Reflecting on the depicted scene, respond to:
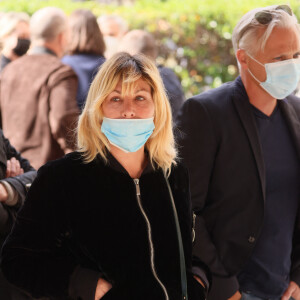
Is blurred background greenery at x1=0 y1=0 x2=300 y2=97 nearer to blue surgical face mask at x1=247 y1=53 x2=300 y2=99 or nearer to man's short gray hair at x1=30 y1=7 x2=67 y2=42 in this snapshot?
man's short gray hair at x1=30 y1=7 x2=67 y2=42

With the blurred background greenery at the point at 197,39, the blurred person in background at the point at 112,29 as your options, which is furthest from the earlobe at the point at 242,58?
the blurred background greenery at the point at 197,39

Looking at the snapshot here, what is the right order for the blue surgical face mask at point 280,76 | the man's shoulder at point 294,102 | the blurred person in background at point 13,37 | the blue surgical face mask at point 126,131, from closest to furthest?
the blue surgical face mask at point 126,131 → the blue surgical face mask at point 280,76 → the man's shoulder at point 294,102 → the blurred person in background at point 13,37

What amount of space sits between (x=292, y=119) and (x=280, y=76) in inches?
10.2

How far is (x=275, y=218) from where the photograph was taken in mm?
3162

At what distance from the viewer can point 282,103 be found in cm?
333

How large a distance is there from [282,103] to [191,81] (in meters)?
4.75

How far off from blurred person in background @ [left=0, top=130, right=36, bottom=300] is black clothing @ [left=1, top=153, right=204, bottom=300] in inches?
12.8

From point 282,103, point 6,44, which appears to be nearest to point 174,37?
point 6,44

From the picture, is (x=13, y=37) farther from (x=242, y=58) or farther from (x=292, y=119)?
(x=292, y=119)

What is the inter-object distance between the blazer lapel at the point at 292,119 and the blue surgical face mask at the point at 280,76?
0.32 ft

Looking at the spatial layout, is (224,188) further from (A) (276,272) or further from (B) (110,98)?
(B) (110,98)

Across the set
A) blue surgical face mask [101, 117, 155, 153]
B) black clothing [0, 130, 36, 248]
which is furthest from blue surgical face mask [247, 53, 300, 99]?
black clothing [0, 130, 36, 248]

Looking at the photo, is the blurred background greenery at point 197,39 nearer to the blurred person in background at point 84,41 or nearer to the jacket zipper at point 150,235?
the blurred person in background at point 84,41

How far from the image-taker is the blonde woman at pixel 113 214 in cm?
225
